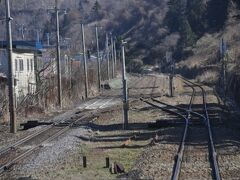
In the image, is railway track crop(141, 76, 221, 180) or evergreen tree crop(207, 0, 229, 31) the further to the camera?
evergreen tree crop(207, 0, 229, 31)

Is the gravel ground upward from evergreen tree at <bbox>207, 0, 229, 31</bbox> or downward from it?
downward

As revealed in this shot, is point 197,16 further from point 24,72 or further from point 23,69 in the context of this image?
point 24,72

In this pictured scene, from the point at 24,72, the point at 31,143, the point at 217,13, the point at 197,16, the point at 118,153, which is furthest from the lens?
the point at 197,16

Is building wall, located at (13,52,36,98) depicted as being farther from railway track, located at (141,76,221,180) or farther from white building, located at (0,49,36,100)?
railway track, located at (141,76,221,180)

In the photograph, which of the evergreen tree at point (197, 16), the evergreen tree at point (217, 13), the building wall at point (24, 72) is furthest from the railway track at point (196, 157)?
the evergreen tree at point (197, 16)

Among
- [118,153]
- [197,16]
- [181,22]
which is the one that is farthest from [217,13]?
[118,153]

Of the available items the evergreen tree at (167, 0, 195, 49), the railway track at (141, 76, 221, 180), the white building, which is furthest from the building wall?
the evergreen tree at (167, 0, 195, 49)

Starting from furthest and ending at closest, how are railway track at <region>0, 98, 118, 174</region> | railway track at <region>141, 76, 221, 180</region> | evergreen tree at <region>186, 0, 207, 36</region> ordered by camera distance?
evergreen tree at <region>186, 0, 207, 36</region>
railway track at <region>0, 98, 118, 174</region>
railway track at <region>141, 76, 221, 180</region>

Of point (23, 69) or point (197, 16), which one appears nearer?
point (23, 69)

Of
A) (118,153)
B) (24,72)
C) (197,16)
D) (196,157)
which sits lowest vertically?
(118,153)

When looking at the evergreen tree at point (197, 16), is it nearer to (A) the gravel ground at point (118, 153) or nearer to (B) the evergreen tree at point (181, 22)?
(B) the evergreen tree at point (181, 22)

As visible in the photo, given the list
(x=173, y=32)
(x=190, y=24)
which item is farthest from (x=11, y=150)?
(x=173, y=32)

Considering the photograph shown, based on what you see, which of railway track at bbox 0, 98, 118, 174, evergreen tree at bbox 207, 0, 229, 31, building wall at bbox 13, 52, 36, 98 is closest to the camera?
railway track at bbox 0, 98, 118, 174

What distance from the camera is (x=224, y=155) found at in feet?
48.8
